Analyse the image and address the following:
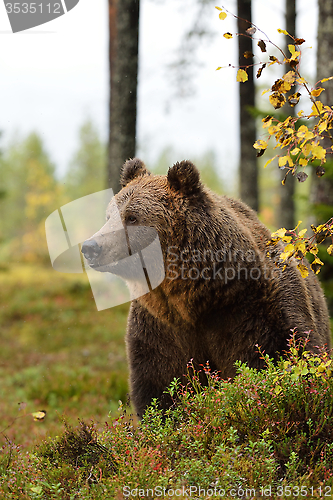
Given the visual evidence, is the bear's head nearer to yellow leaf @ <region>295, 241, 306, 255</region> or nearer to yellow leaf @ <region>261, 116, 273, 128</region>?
yellow leaf @ <region>261, 116, 273, 128</region>

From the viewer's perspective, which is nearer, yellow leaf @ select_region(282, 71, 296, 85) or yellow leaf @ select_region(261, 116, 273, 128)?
yellow leaf @ select_region(282, 71, 296, 85)

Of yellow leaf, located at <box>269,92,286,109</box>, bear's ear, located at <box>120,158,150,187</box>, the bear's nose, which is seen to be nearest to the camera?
yellow leaf, located at <box>269,92,286,109</box>

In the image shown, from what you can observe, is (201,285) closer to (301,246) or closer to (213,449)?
(301,246)

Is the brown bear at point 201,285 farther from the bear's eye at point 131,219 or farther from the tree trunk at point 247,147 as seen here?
the tree trunk at point 247,147

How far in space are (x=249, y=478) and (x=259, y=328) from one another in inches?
49.4

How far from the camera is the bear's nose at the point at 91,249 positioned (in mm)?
3486

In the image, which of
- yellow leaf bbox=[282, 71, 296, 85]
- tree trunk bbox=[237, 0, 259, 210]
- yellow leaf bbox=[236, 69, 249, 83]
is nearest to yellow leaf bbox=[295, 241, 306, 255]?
yellow leaf bbox=[282, 71, 296, 85]

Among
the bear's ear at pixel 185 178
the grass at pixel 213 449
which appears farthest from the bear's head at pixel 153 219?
the grass at pixel 213 449

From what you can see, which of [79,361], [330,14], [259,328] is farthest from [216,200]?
[79,361]

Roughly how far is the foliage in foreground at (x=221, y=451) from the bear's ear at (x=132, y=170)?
1.95 metres

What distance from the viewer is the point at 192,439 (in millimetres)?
3188

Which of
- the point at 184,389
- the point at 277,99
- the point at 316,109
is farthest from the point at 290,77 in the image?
the point at 184,389

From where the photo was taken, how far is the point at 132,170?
13.9 ft

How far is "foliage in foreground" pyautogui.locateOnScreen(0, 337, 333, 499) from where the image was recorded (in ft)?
9.10
